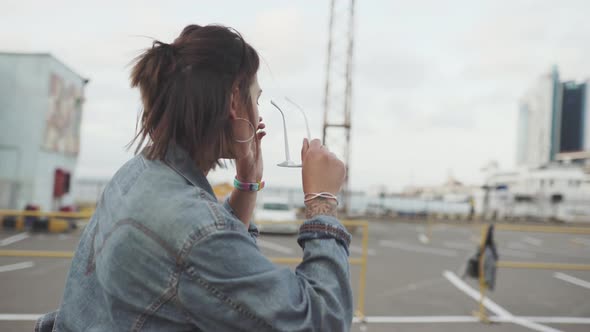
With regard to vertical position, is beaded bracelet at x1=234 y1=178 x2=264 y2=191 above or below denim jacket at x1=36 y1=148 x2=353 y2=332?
above

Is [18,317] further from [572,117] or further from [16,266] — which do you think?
[572,117]

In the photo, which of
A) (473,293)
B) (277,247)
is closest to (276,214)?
(277,247)

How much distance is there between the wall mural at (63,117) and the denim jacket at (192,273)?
1593 centimetres

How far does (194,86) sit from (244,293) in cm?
43

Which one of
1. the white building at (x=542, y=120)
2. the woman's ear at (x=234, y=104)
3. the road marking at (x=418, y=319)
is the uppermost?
the white building at (x=542, y=120)

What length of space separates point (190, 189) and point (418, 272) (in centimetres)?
811

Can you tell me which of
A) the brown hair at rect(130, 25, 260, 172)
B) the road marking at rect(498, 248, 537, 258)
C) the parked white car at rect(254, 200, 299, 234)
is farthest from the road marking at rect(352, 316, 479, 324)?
the parked white car at rect(254, 200, 299, 234)

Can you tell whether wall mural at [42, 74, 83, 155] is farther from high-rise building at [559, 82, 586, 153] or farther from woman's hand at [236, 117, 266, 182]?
high-rise building at [559, 82, 586, 153]

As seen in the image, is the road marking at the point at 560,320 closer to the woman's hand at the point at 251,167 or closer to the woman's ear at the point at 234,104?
the woman's hand at the point at 251,167

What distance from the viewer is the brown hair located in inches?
33.1

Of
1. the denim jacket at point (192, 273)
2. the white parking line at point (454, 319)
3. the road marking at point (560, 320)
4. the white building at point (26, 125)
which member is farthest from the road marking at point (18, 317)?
the white building at point (26, 125)

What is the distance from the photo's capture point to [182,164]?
2.83 ft

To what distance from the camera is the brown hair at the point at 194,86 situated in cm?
84

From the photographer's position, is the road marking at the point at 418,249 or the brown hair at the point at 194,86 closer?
the brown hair at the point at 194,86
